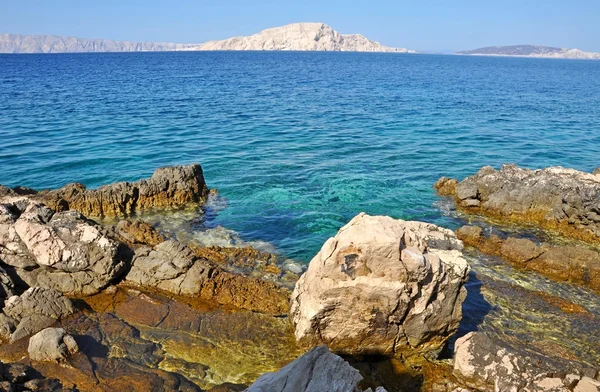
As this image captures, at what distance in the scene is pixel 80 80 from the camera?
7825cm

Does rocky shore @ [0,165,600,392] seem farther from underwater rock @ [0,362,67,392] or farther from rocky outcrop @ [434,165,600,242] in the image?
rocky outcrop @ [434,165,600,242]

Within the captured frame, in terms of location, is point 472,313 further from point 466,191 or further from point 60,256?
point 60,256

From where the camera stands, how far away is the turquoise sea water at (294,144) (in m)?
22.2

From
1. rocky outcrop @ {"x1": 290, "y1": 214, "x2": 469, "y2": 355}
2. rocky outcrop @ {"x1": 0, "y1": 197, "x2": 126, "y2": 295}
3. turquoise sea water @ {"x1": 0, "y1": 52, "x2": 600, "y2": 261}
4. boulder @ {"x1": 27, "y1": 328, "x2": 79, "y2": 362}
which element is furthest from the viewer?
turquoise sea water @ {"x1": 0, "y1": 52, "x2": 600, "y2": 261}

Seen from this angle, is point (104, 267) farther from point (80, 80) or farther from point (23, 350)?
point (80, 80)

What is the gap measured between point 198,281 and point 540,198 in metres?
15.5

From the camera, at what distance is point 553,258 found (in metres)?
15.5

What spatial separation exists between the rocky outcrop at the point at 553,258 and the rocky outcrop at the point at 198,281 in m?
8.52

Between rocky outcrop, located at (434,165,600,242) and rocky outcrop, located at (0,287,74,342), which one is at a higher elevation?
rocky outcrop, located at (434,165,600,242)

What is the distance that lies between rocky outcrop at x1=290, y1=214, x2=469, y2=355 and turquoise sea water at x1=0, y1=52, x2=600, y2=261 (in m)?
A: 5.92

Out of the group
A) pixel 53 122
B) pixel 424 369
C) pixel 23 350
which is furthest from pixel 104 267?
pixel 53 122

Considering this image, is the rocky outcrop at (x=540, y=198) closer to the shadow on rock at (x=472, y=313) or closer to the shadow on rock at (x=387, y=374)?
the shadow on rock at (x=472, y=313)

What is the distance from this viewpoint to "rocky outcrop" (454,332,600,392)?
895cm

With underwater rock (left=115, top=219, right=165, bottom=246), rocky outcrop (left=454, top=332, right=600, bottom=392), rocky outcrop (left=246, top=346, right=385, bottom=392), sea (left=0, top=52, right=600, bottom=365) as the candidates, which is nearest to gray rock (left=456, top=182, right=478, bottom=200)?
sea (left=0, top=52, right=600, bottom=365)
